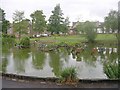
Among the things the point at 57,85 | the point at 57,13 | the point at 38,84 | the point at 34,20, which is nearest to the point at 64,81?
the point at 57,85

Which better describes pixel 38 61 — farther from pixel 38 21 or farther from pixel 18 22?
pixel 38 21

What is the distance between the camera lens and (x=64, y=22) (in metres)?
61.7

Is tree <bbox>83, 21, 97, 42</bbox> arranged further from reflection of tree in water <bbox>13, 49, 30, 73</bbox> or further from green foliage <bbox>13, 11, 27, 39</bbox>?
reflection of tree in water <bbox>13, 49, 30, 73</bbox>

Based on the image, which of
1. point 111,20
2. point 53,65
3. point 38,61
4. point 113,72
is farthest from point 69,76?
point 111,20

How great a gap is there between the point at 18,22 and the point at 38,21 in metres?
8.05

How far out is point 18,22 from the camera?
45.3 metres

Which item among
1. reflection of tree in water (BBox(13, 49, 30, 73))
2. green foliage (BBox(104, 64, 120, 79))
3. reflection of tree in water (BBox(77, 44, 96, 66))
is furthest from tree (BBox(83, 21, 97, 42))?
green foliage (BBox(104, 64, 120, 79))

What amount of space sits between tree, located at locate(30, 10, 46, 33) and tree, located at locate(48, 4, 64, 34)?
3.77 m

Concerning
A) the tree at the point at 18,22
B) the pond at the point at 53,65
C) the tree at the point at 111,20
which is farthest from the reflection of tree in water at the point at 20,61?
the tree at the point at 111,20

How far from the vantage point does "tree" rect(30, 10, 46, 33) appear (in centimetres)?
5273

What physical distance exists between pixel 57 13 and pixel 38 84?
→ 5173 centimetres

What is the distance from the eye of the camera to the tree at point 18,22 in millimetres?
44562

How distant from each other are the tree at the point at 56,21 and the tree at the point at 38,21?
148 inches

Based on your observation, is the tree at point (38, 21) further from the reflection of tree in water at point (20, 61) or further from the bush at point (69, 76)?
the bush at point (69, 76)
